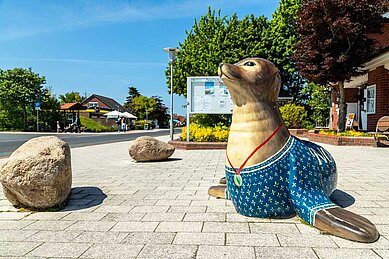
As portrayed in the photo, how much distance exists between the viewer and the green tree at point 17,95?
3784 cm

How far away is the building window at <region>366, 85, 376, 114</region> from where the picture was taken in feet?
56.6

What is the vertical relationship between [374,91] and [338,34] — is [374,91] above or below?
below

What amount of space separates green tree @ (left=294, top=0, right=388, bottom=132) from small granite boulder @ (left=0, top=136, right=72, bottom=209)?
1233cm

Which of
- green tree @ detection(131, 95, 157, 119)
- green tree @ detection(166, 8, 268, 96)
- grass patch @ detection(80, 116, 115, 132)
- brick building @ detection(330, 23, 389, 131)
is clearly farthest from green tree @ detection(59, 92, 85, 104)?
brick building @ detection(330, 23, 389, 131)

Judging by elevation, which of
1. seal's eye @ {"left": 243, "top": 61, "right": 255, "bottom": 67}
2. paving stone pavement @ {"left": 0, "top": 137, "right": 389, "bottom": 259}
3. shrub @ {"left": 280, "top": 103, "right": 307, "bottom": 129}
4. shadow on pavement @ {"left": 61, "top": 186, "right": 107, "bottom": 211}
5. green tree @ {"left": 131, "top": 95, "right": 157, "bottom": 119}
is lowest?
shadow on pavement @ {"left": 61, "top": 186, "right": 107, "bottom": 211}

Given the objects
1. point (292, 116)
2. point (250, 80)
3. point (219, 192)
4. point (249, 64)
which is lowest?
point (219, 192)

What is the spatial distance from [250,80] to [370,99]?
16767mm

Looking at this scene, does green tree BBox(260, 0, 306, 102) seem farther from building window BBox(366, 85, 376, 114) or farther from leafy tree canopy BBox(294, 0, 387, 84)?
leafy tree canopy BBox(294, 0, 387, 84)

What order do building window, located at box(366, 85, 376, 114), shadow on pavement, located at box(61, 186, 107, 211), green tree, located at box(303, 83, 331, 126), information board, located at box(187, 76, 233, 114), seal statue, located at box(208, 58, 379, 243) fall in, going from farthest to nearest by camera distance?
green tree, located at box(303, 83, 331, 126)
building window, located at box(366, 85, 376, 114)
information board, located at box(187, 76, 233, 114)
shadow on pavement, located at box(61, 186, 107, 211)
seal statue, located at box(208, 58, 379, 243)

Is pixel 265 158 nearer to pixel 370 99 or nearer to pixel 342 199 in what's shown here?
pixel 342 199

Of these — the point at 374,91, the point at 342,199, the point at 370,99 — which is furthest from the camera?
the point at 370,99

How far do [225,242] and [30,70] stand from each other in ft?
143

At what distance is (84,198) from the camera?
16.9 ft

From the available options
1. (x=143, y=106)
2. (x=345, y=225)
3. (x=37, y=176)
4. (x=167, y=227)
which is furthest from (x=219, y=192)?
(x=143, y=106)
